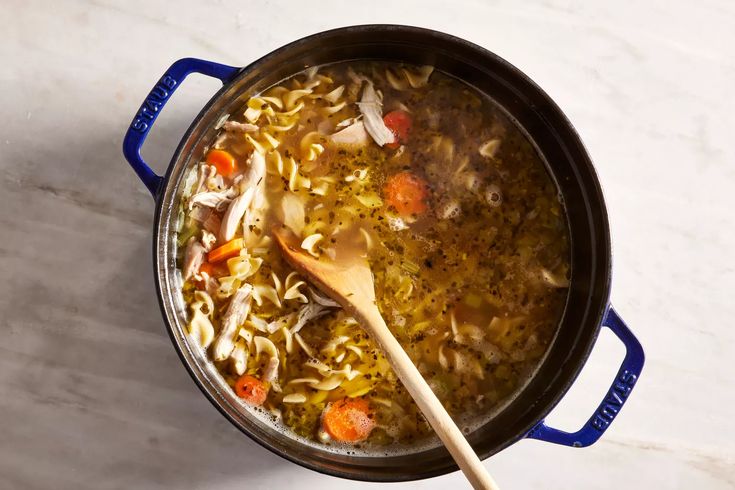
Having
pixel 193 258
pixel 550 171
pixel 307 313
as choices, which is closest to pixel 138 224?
pixel 193 258

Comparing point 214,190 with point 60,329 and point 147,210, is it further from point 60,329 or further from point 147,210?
point 60,329

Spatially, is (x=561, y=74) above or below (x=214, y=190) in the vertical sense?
above

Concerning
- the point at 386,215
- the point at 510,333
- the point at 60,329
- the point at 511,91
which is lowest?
the point at 60,329

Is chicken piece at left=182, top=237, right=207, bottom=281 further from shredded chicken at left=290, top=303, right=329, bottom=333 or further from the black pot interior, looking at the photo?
shredded chicken at left=290, top=303, right=329, bottom=333

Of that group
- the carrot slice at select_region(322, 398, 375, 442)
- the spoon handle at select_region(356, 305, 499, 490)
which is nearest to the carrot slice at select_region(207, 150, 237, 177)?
the spoon handle at select_region(356, 305, 499, 490)

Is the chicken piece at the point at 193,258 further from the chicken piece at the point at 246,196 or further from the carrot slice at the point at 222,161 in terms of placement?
the carrot slice at the point at 222,161

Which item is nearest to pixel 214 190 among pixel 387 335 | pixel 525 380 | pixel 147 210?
pixel 147 210

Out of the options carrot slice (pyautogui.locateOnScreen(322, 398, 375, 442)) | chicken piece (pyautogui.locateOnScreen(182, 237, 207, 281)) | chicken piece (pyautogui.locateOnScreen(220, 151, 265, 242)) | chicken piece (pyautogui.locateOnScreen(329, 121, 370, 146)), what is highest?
chicken piece (pyautogui.locateOnScreen(329, 121, 370, 146))
